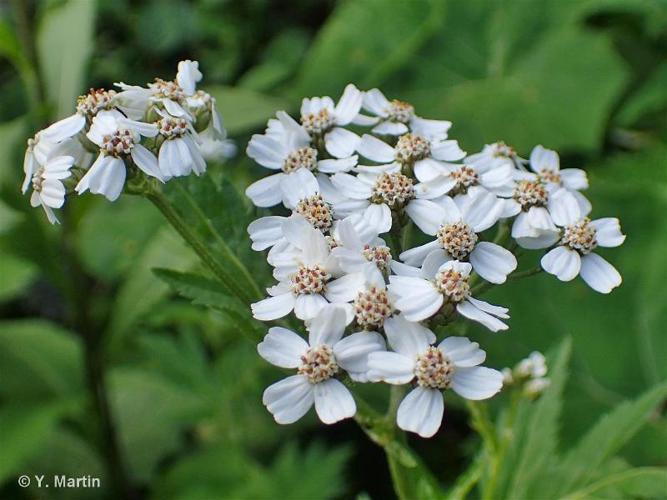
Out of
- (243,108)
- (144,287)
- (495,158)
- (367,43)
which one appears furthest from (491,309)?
(367,43)

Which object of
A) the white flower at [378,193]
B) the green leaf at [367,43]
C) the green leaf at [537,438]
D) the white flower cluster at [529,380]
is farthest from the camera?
the green leaf at [367,43]

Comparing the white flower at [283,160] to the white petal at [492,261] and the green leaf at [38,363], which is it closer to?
the white petal at [492,261]

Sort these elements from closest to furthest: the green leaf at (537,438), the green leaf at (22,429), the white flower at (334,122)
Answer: the white flower at (334,122) < the green leaf at (537,438) < the green leaf at (22,429)

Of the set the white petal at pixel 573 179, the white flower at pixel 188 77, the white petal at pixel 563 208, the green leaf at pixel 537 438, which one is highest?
the white flower at pixel 188 77

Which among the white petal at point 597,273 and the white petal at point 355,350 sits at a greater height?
the white petal at point 355,350

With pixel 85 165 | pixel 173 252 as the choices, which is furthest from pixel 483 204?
pixel 173 252

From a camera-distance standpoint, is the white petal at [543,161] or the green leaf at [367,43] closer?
the white petal at [543,161]

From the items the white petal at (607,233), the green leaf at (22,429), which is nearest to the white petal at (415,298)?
the white petal at (607,233)
